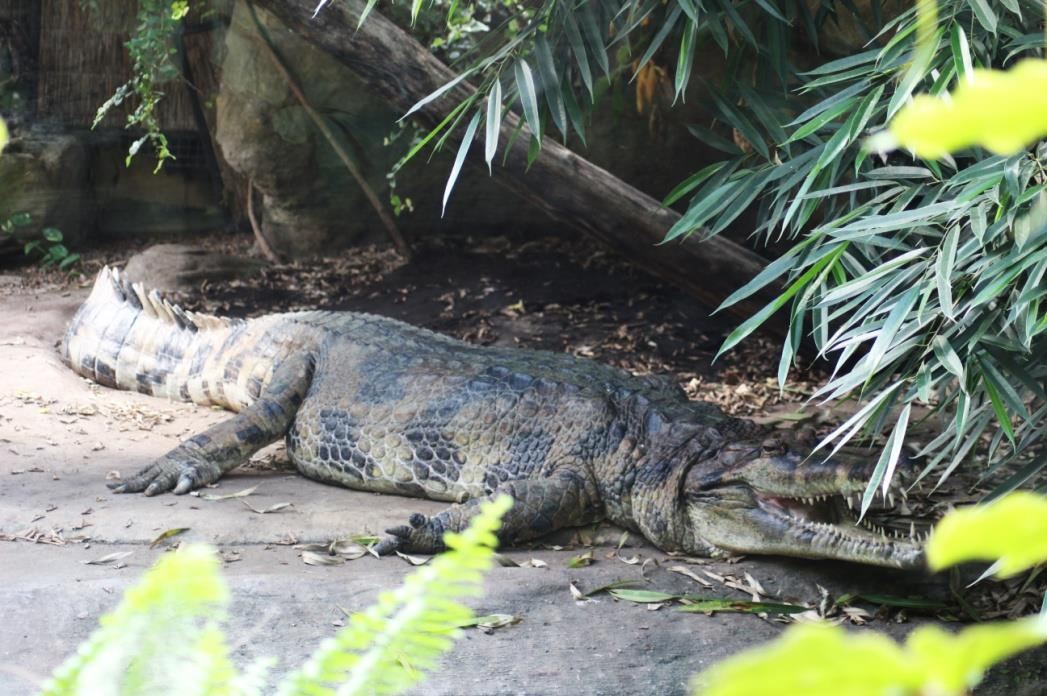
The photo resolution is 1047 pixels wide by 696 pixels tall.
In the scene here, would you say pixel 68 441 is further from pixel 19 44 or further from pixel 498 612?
pixel 19 44

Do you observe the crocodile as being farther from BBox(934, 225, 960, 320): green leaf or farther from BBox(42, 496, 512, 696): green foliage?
BBox(42, 496, 512, 696): green foliage

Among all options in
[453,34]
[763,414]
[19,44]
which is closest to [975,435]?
[763,414]

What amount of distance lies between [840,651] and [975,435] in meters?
3.46

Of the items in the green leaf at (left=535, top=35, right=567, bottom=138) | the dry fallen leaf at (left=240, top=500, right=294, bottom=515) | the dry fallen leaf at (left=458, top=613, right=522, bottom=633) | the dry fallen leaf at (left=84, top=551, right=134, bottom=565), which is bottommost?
the dry fallen leaf at (left=84, top=551, right=134, bottom=565)

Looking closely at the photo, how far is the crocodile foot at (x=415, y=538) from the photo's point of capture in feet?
13.1

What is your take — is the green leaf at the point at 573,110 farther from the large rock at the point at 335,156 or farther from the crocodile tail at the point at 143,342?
the large rock at the point at 335,156

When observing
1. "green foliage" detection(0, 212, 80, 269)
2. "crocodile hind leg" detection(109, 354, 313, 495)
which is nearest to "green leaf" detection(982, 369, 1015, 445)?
"crocodile hind leg" detection(109, 354, 313, 495)

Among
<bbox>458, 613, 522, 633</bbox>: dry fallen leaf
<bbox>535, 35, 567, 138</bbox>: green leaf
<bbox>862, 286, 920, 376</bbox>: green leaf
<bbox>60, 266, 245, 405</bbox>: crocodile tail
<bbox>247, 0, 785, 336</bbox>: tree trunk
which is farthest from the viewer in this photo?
<bbox>60, 266, 245, 405</bbox>: crocodile tail

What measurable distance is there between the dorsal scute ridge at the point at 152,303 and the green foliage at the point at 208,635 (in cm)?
531

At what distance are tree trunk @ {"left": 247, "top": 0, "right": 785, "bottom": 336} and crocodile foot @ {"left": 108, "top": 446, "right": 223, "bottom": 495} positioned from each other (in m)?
2.35

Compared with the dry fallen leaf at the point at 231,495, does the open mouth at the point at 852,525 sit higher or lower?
higher

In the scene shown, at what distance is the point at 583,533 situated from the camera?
450cm

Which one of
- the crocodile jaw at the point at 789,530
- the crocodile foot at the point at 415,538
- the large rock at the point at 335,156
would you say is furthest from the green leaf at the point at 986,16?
the large rock at the point at 335,156

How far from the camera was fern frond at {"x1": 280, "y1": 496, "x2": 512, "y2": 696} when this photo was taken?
809 mm
